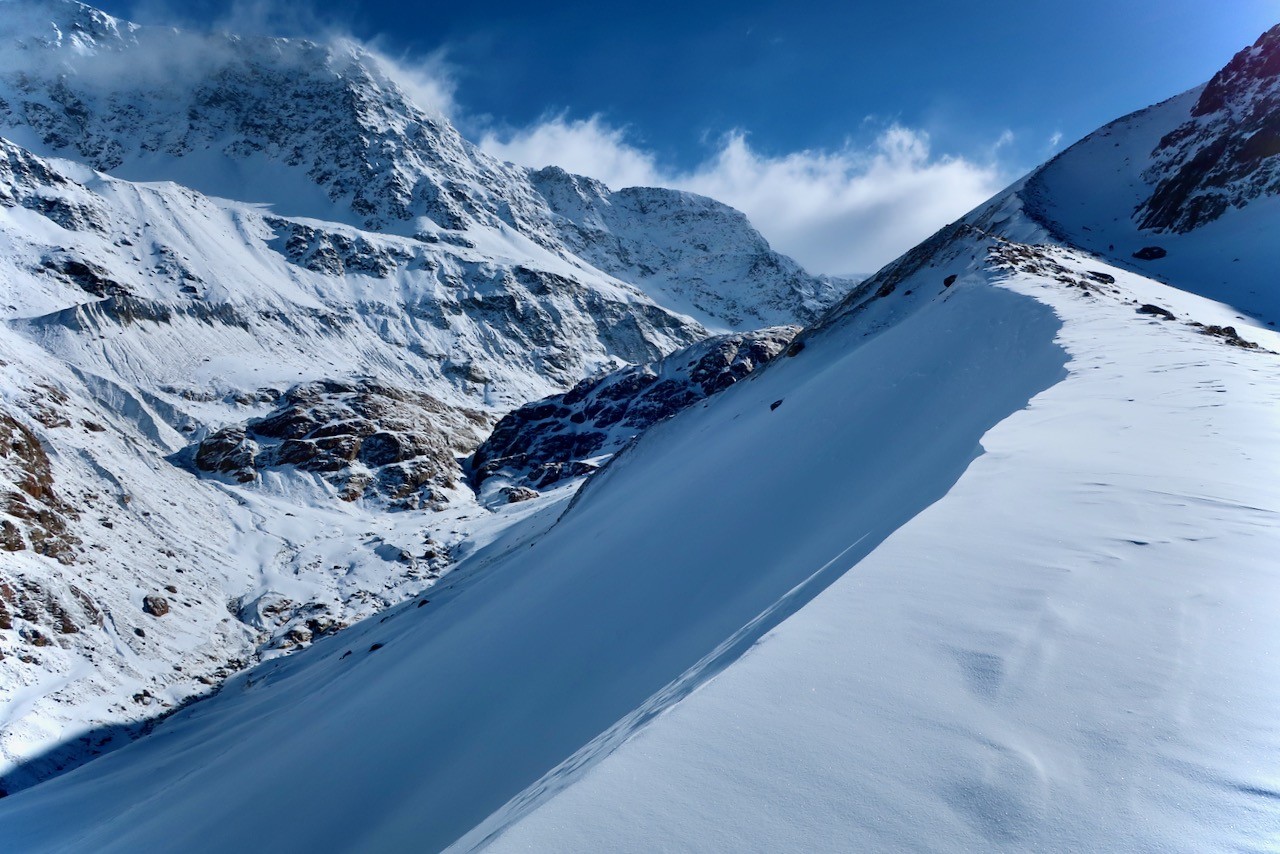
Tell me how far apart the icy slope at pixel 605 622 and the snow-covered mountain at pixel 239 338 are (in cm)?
1402

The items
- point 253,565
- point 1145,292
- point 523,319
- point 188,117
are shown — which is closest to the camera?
point 1145,292

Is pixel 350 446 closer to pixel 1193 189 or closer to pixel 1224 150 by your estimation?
pixel 1193 189

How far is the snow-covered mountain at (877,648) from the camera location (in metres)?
2.81

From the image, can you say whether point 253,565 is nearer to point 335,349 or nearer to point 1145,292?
point 1145,292

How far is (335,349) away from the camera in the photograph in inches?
3684

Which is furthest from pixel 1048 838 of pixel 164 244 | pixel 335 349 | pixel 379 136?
pixel 379 136

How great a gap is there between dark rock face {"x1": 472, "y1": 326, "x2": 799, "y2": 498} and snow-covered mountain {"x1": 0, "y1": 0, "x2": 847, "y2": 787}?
5817 millimetres

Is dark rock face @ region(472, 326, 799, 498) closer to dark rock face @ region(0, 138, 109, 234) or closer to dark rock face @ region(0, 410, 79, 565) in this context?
dark rock face @ region(0, 410, 79, 565)

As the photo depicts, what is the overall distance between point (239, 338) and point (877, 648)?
9512 cm

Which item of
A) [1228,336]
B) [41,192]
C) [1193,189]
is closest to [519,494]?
[1228,336]

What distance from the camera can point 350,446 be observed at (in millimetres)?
60562

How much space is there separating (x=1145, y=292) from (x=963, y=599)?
23211 mm

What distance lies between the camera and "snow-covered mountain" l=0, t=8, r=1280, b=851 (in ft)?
9.23

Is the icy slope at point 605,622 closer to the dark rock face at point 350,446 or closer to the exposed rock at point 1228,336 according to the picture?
the exposed rock at point 1228,336
